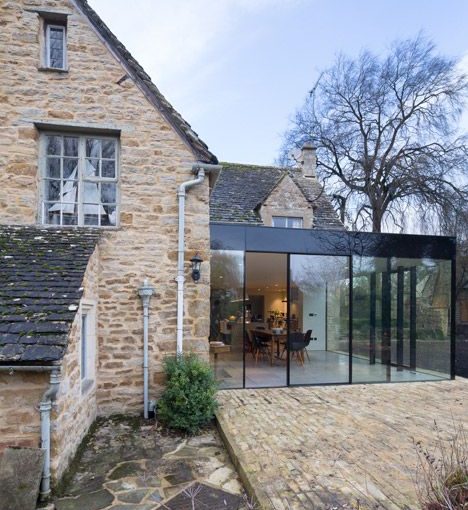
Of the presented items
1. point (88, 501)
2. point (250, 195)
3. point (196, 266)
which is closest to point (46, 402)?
point (88, 501)

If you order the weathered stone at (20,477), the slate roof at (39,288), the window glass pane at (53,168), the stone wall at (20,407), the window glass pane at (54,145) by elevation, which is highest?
the window glass pane at (54,145)

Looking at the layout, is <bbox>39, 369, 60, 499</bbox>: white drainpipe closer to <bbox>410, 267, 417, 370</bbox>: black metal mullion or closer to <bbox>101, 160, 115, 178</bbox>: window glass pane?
<bbox>101, 160, 115, 178</bbox>: window glass pane

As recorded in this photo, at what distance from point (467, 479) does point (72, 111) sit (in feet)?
26.7

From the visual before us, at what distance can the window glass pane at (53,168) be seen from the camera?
23.6 ft

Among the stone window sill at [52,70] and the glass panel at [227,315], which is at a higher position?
the stone window sill at [52,70]

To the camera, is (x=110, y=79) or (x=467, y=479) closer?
(x=467, y=479)

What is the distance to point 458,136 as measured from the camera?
17859 millimetres

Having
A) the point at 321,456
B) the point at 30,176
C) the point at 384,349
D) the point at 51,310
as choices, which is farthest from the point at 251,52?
the point at 321,456

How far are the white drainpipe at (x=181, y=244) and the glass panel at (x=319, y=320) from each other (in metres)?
3.61

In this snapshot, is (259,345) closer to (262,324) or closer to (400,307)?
(262,324)

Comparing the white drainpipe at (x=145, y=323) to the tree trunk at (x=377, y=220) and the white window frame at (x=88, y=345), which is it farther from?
the tree trunk at (x=377, y=220)

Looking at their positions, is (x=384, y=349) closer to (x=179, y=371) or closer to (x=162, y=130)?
(x=179, y=371)

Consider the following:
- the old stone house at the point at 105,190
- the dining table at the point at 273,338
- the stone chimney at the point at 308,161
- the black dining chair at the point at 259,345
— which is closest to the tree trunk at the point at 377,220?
the stone chimney at the point at 308,161

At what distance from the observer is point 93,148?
735 cm
